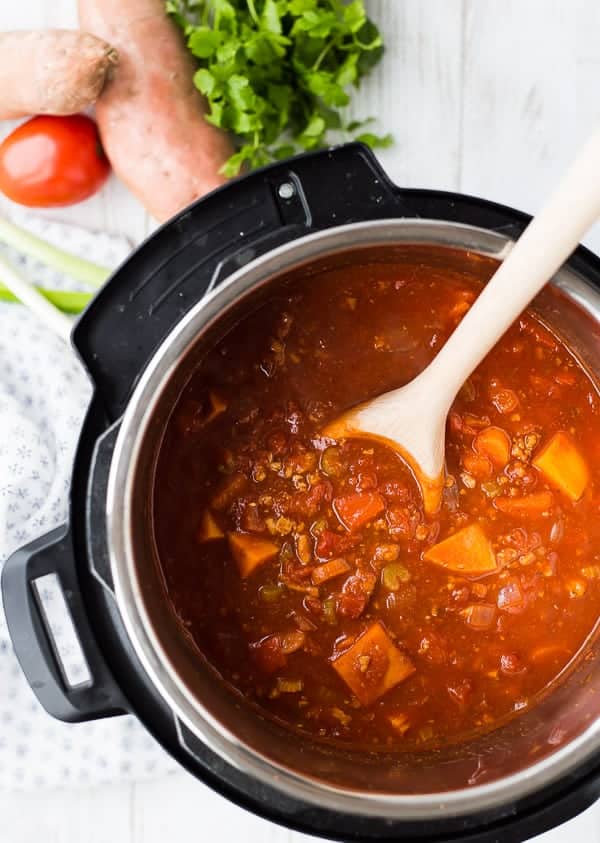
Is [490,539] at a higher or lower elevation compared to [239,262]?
lower

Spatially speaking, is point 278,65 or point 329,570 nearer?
point 329,570

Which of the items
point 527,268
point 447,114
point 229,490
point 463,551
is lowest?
point 229,490

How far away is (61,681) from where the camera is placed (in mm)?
1582

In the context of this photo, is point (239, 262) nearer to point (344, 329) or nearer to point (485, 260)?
point (344, 329)

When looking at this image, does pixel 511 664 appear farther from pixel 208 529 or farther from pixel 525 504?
pixel 208 529

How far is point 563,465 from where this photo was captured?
1.70 m

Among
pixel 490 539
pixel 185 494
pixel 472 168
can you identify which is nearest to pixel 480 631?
pixel 490 539

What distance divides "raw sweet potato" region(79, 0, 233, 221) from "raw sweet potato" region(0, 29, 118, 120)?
0.13ft

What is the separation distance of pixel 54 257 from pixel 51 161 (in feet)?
0.60

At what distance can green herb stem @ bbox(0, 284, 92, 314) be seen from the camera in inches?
77.4

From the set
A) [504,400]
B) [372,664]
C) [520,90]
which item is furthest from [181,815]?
[520,90]

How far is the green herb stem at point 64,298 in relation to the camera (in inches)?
77.4

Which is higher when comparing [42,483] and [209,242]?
[209,242]

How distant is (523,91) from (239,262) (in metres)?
0.83
